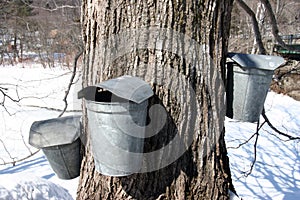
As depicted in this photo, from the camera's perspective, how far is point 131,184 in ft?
3.49

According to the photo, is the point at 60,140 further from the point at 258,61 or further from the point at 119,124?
the point at 258,61

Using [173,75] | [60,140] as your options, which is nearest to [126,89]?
[173,75]

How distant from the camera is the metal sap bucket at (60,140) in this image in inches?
42.7

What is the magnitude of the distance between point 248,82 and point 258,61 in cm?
9

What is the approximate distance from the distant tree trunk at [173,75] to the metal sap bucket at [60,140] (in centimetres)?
8

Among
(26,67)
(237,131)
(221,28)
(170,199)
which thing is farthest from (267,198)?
(26,67)

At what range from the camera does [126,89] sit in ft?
2.71

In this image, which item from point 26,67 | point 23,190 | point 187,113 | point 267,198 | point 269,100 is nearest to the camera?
point 187,113

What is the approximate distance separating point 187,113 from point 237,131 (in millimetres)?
3832

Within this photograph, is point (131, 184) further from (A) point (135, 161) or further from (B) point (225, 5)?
(B) point (225, 5)

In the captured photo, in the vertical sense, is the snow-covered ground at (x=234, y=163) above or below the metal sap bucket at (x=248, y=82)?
below

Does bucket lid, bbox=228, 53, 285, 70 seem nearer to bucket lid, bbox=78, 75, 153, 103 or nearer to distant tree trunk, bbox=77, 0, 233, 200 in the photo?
distant tree trunk, bbox=77, 0, 233, 200

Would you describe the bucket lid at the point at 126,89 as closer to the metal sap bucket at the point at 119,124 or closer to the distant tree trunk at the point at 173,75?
the metal sap bucket at the point at 119,124

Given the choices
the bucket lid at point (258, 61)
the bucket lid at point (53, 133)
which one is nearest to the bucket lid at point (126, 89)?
the bucket lid at point (53, 133)
